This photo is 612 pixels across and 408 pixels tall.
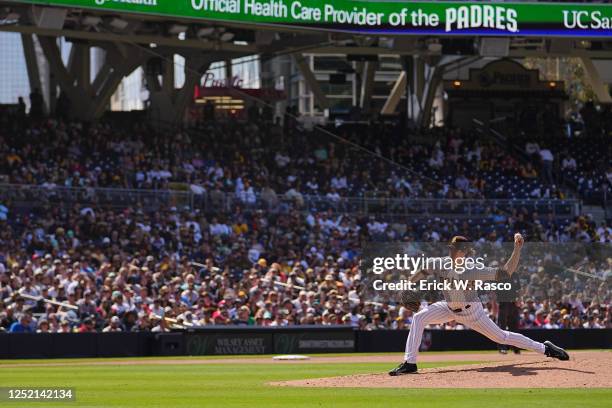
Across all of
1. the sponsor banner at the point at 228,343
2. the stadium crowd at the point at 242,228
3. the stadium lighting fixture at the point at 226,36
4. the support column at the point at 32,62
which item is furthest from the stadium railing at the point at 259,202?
the support column at the point at 32,62

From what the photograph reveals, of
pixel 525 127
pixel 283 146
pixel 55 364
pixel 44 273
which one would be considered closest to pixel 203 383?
pixel 55 364

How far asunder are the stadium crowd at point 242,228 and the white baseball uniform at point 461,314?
1107cm

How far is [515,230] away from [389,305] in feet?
23.8

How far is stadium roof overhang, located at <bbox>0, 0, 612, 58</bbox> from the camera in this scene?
33.2 metres

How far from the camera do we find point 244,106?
151 feet

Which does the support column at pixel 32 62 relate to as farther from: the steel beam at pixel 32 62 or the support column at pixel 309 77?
the support column at pixel 309 77

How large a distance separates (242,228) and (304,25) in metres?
6.99

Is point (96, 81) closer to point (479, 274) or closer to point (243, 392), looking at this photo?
point (243, 392)

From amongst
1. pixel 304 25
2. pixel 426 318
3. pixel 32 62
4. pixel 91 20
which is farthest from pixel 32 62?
pixel 426 318

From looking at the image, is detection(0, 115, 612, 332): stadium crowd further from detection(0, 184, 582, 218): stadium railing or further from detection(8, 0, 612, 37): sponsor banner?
detection(8, 0, 612, 37): sponsor banner

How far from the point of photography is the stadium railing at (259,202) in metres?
29.8

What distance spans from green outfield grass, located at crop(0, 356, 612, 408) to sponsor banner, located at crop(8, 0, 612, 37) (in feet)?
57.5

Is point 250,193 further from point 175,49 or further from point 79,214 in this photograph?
point 175,49

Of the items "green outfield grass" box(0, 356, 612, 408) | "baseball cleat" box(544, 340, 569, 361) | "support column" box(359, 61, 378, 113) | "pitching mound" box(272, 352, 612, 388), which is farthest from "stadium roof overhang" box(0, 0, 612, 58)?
"baseball cleat" box(544, 340, 569, 361)
